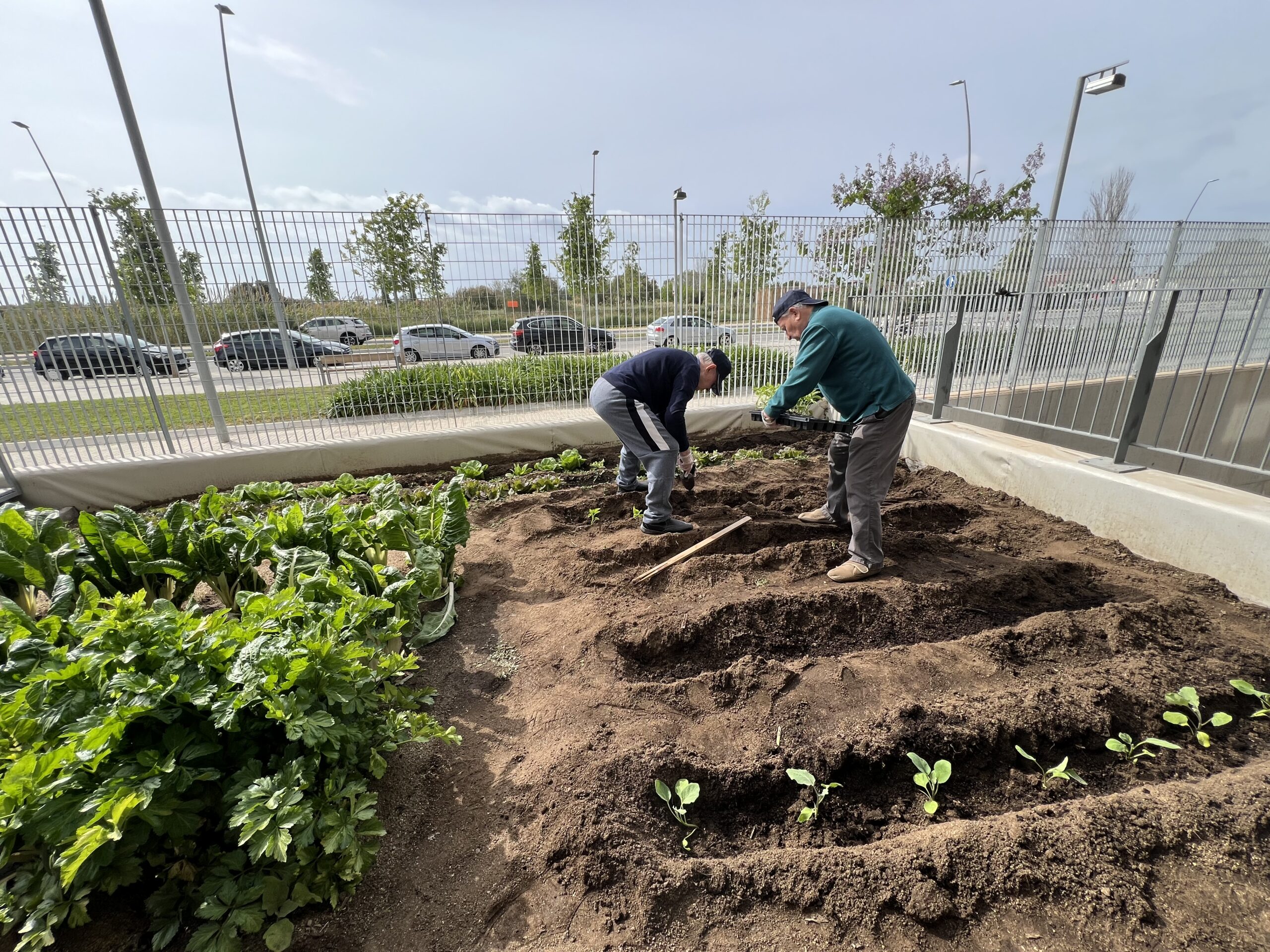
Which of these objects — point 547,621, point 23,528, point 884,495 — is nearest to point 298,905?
point 547,621

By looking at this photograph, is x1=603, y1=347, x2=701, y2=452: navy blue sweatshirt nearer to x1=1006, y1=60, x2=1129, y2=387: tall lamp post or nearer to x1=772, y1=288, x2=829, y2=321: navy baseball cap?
x1=772, y1=288, x2=829, y2=321: navy baseball cap

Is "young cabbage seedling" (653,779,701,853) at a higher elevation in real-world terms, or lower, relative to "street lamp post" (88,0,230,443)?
lower

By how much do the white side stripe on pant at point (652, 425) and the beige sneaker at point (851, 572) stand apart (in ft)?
5.04

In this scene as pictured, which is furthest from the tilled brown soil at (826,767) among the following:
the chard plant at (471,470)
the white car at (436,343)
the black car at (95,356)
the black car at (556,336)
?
the black car at (95,356)

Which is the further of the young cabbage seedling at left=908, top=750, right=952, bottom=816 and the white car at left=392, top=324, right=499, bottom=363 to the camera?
the white car at left=392, top=324, right=499, bottom=363

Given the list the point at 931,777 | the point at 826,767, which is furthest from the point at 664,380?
the point at 931,777

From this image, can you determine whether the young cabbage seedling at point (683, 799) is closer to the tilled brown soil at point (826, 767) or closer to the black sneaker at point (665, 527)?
the tilled brown soil at point (826, 767)

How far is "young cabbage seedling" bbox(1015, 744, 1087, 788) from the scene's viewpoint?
217 centimetres

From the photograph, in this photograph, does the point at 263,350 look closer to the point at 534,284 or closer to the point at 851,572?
the point at 534,284

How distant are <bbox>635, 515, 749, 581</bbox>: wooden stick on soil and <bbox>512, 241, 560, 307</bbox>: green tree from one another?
155 inches

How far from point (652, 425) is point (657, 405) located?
0.25 metres

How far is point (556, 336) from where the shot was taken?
707 cm

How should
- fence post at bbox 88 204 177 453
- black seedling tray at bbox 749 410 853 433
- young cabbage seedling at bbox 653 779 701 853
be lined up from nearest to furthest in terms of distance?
young cabbage seedling at bbox 653 779 701 853 < black seedling tray at bbox 749 410 853 433 < fence post at bbox 88 204 177 453

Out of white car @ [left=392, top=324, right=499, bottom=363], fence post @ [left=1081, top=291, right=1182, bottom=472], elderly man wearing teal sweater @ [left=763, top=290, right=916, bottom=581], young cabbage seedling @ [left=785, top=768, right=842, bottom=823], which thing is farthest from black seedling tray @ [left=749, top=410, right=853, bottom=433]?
white car @ [left=392, top=324, right=499, bottom=363]
